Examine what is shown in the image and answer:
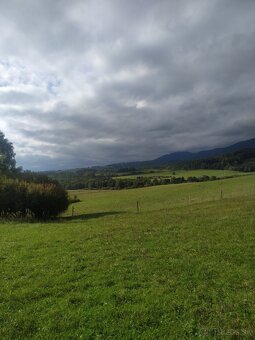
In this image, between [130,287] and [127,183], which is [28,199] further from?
[127,183]

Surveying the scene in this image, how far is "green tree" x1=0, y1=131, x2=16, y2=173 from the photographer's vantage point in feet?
160

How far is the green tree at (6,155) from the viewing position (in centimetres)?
4868

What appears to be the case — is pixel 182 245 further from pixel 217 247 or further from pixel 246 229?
pixel 246 229

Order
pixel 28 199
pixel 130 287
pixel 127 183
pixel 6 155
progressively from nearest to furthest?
pixel 130 287 < pixel 28 199 < pixel 6 155 < pixel 127 183

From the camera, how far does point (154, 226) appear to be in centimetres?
1883

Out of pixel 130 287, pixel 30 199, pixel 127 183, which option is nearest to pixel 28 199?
pixel 30 199

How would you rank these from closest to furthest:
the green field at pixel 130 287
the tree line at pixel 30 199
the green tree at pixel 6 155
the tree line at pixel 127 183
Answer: the green field at pixel 130 287
the tree line at pixel 30 199
the green tree at pixel 6 155
the tree line at pixel 127 183

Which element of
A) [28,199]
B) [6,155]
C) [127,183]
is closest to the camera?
[28,199]

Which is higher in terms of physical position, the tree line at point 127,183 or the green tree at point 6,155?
the green tree at point 6,155

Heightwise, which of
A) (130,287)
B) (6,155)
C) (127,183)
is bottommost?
(127,183)

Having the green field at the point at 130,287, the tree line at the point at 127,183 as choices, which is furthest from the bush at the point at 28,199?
the tree line at the point at 127,183

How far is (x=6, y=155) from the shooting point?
50062 millimetres

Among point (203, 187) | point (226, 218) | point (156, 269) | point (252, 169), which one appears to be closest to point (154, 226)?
point (226, 218)

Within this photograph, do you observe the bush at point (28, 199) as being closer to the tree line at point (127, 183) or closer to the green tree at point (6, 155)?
the green tree at point (6, 155)
